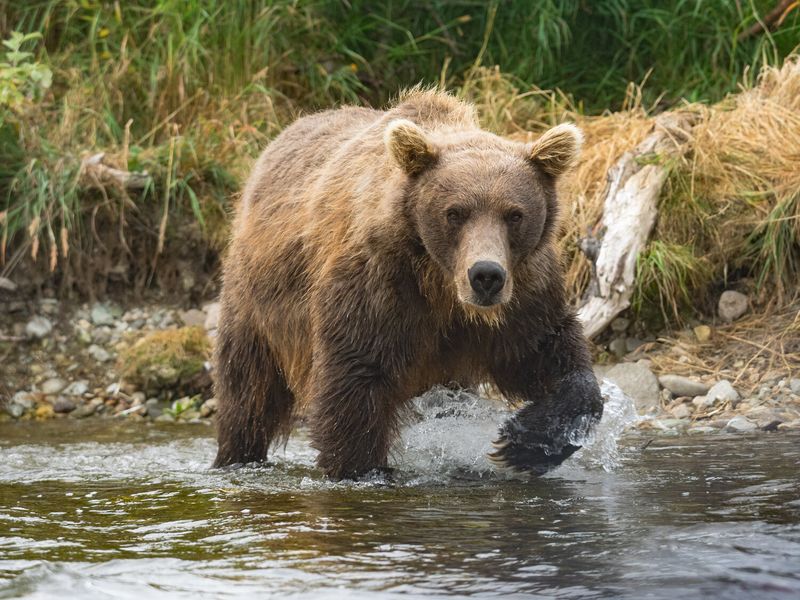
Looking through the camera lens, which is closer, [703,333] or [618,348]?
[703,333]

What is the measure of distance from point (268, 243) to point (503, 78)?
13.9 feet

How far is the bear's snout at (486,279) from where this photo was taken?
432cm

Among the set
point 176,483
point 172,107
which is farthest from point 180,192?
point 176,483

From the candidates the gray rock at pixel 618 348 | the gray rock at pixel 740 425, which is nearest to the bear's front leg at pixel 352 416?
the gray rock at pixel 740 425

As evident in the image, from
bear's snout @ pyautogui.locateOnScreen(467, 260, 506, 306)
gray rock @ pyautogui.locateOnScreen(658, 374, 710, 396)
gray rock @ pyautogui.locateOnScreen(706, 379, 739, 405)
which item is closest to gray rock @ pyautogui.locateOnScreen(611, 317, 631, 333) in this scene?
gray rock @ pyautogui.locateOnScreen(658, 374, 710, 396)

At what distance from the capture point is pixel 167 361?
7.90m

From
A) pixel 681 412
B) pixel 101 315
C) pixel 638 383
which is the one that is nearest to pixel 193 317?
pixel 101 315

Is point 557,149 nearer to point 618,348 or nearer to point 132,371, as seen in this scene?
point 618,348

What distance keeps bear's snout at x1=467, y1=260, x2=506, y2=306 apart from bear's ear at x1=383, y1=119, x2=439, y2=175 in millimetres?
557

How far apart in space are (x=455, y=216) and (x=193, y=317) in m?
4.24

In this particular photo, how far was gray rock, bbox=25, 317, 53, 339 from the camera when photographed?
8422mm

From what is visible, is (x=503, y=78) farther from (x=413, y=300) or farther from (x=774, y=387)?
(x=413, y=300)

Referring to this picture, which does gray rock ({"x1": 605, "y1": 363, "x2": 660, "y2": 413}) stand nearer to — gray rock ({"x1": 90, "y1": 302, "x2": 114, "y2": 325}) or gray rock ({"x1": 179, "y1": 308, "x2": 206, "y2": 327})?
gray rock ({"x1": 179, "y1": 308, "x2": 206, "y2": 327})

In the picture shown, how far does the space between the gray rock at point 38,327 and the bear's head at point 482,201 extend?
14.4ft
